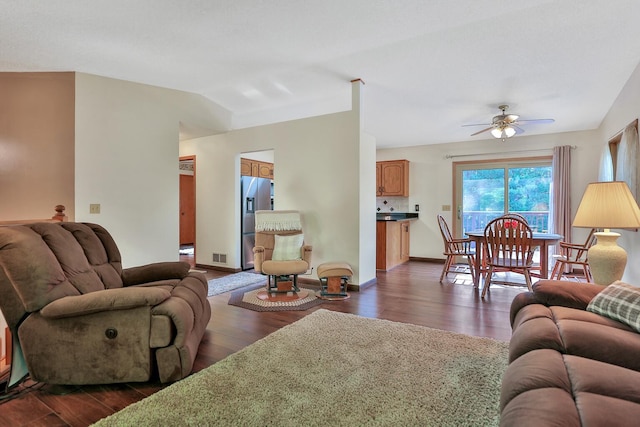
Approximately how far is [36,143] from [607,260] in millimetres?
5652

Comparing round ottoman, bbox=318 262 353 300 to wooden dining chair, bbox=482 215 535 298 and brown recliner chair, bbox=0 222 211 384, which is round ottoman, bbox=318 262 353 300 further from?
brown recliner chair, bbox=0 222 211 384

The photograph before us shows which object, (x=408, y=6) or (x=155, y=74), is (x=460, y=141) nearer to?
(x=408, y=6)

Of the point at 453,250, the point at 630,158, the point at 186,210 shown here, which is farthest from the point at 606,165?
the point at 186,210

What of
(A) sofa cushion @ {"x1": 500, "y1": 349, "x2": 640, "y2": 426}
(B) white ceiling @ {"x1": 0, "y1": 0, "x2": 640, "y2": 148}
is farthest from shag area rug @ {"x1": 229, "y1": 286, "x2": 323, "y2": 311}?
(B) white ceiling @ {"x1": 0, "y1": 0, "x2": 640, "y2": 148}

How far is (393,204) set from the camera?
7074mm

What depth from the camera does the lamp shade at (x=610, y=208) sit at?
7.22 feet

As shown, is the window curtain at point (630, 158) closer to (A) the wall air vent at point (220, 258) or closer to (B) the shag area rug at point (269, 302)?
(B) the shag area rug at point (269, 302)

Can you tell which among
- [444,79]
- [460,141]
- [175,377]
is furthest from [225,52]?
[460,141]

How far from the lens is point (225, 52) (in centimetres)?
336

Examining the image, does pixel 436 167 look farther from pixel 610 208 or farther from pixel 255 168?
pixel 610 208

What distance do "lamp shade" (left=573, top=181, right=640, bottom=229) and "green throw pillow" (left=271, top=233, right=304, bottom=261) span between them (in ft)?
9.58

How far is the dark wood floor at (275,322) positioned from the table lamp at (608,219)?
884 mm

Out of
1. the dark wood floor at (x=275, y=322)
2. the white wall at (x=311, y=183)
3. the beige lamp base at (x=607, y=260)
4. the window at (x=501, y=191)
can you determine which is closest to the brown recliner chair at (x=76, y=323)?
the dark wood floor at (x=275, y=322)

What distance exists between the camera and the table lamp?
7.26ft
